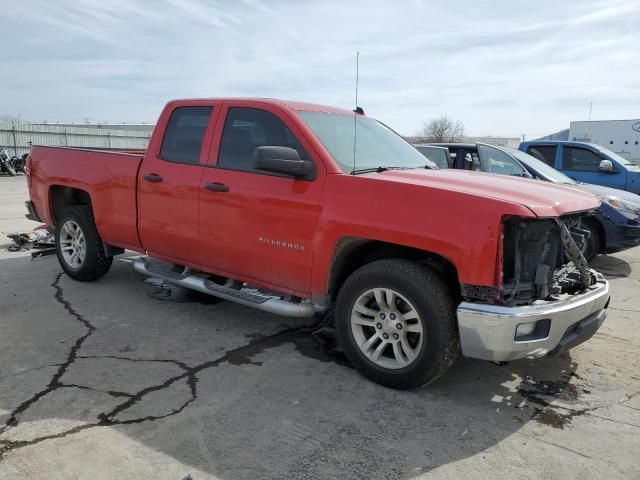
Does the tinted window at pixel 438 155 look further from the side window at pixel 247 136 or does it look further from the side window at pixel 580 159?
the side window at pixel 247 136

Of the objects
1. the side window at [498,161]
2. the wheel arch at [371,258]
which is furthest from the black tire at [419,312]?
the side window at [498,161]

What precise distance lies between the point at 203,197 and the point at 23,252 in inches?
177

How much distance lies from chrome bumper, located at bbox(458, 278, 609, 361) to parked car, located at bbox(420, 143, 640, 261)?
3.58 meters

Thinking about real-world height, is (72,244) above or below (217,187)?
below

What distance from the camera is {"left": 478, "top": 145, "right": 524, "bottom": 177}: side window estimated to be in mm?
7957

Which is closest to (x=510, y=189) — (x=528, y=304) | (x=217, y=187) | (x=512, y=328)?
Result: (x=528, y=304)

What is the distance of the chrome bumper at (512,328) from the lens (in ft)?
9.82

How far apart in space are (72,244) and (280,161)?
11.4ft

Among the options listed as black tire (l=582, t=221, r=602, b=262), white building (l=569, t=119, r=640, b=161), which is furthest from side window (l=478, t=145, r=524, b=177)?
white building (l=569, t=119, r=640, b=161)

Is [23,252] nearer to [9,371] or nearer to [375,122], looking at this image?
[9,371]

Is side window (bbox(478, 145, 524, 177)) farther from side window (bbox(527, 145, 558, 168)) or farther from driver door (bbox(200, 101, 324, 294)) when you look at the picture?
driver door (bbox(200, 101, 324, 294))

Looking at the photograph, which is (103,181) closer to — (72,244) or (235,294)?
(72,244)

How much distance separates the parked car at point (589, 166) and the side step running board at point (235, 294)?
7517 millimetres

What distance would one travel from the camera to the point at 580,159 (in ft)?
31.6
